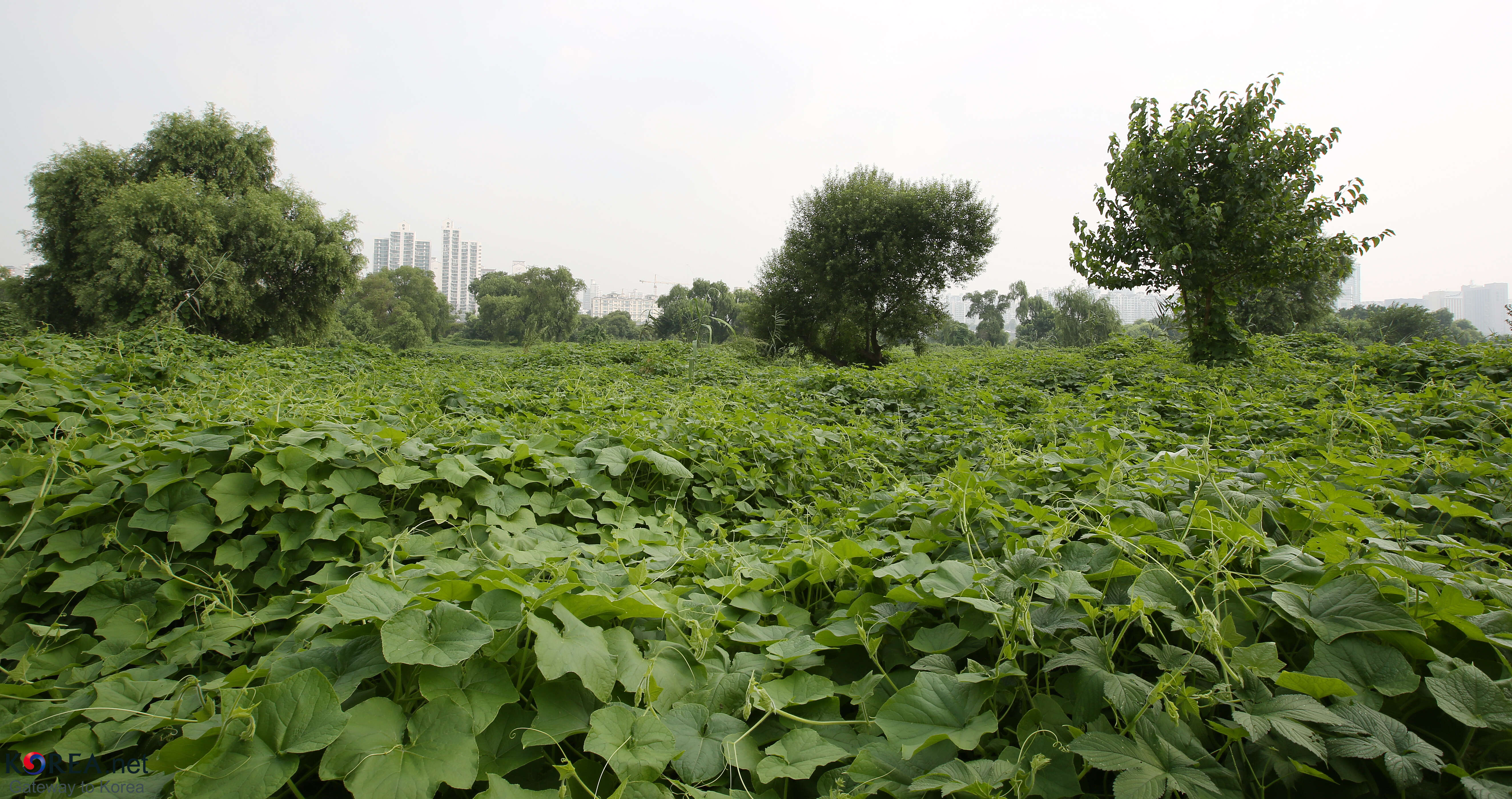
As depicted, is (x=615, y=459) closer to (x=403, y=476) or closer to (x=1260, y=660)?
(x=403, y=476)

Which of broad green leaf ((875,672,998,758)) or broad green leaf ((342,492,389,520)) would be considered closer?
broad green leaf ((875,672,998,758))

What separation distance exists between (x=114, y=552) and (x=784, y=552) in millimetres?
2442

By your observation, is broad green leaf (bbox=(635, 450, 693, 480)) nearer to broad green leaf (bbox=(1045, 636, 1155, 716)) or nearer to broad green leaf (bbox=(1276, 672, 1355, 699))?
broad green leaf (bbox=(1045, 636, 1155, 716))

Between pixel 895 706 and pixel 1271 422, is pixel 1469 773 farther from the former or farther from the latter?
pixel 1271 422

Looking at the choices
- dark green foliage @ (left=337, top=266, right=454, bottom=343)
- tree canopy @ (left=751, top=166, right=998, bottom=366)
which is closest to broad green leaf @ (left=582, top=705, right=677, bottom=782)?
tree canopy @ (left=751, top=166, right=998, bottom=366)

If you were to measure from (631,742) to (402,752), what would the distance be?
0.40 m

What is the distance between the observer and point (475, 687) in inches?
45.8

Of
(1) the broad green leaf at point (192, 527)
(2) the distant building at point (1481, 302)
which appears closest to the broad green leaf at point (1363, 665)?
(1) the broad green leaf at point (192, 527)

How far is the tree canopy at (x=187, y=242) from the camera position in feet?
54.5

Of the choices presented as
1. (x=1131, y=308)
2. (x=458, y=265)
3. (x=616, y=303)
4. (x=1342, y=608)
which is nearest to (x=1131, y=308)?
(x=1131, y=308)

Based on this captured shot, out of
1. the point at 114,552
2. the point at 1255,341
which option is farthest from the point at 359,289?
the point at 1255,341

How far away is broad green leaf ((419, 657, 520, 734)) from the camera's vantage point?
3.63ft

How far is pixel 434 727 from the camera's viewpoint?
41.4 inches

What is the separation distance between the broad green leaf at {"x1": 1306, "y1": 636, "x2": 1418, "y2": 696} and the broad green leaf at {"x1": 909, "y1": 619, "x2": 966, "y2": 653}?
604 millimetres
